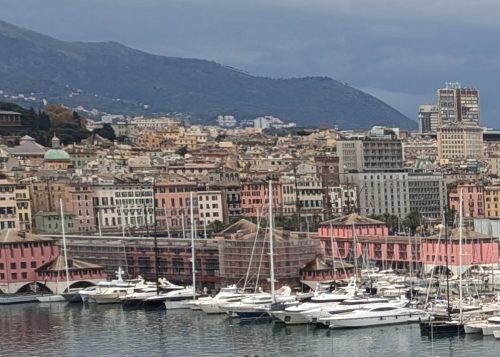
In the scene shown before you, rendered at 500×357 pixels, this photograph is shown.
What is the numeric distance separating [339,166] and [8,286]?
47.8 metres

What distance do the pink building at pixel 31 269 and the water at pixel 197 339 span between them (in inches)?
312

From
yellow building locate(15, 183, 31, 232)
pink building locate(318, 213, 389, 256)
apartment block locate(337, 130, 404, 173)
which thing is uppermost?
apartment block locate(337, 130, 404, 173)

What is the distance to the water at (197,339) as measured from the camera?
40.4m

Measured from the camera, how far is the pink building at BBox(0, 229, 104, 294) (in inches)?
2404

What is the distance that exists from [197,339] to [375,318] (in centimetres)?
592

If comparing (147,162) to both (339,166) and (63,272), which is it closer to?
(339,166)

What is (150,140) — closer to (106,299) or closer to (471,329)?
(106,299)

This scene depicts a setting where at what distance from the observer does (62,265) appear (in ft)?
200

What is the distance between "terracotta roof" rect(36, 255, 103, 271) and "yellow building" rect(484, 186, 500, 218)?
40.2 m

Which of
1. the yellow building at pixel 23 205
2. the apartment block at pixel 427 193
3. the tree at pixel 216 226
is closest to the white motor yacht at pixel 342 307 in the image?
the tree at pixel 216 226

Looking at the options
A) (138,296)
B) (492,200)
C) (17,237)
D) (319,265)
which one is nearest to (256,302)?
(319,265)

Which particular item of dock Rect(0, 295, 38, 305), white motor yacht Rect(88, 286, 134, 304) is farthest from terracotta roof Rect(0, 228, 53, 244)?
A: white motor yacht Rect(88, 286, 134, 304)

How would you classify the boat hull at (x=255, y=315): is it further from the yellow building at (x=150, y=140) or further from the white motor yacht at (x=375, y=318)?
the yellow building at (x=150, y=140)

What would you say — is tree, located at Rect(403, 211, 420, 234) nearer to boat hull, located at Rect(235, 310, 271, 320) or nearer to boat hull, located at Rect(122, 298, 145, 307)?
boat hull, located at Rect(122, 298, 145, 307)
